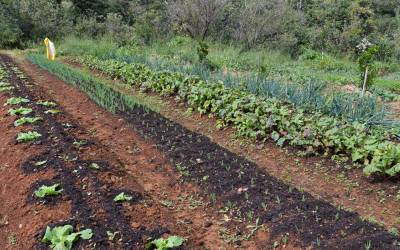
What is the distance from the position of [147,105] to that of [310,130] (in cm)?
325

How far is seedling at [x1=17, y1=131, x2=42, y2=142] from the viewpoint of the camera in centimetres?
516

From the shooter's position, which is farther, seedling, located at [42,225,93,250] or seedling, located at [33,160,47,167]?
seedling, located at [33,160,47,167]

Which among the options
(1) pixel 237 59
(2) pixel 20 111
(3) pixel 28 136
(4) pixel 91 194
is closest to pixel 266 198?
(4) pixel 91 194

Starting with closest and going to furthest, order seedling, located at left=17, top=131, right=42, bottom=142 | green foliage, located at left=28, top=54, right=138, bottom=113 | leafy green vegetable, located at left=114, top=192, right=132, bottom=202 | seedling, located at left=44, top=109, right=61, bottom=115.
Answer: leafy green vegetable, located at left=114, top=192, right=132, bottom=202 < seedling, located at left=17, top=131, right=42, bottom=142 < seedling, located at left=44, top=109, right=61, bottom=115 < green foliage, located at left=28, top=54, right=138, bottom=113

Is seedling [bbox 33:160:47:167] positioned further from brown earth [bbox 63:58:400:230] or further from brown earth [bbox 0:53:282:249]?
brown earth [bbox 63:58:400:230]

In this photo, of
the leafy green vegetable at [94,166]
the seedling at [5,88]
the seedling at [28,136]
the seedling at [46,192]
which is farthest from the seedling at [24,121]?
the seedling at [5,88]

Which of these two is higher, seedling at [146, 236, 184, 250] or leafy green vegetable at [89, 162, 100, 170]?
leafy green vegetable at [89, 162, 100, 170]

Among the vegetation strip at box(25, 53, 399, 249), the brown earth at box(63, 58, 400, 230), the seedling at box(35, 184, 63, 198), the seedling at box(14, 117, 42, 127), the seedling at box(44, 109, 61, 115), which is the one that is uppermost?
the seedling at box(14, 117, 42, 127)

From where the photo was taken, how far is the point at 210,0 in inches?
732

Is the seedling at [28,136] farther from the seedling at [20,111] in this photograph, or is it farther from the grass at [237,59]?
the grass at [237,59]

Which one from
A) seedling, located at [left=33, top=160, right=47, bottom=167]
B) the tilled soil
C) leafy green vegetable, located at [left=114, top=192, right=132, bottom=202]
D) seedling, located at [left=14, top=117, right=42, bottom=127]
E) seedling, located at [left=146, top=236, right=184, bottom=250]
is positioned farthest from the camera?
seedling, located at [left=14, top=117, right=42, bottom=127]

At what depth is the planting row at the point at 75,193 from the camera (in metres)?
3.17

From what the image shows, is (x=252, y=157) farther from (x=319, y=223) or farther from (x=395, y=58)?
(x=395, y=58)

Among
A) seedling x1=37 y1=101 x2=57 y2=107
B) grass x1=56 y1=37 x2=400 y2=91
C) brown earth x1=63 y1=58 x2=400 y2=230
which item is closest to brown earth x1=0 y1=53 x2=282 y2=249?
seedling x1=37 y1=101 x2=57 y2=107
